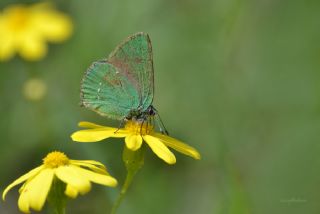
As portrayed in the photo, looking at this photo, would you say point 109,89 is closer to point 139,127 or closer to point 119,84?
point 119,84

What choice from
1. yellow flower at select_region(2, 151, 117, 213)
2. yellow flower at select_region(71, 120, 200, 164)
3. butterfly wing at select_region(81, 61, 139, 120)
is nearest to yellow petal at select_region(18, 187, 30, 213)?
yellow flower at select_region(2, 151, 117, 213)

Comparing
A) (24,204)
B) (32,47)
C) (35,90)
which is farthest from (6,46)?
(24,204)

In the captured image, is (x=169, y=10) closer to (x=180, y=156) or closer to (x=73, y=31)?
(x=73, y=31)

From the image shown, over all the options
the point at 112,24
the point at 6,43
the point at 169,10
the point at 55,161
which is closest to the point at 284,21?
the point at 169,10

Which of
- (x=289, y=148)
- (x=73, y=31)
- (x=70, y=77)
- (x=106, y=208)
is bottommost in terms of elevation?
(x=106, y=208)

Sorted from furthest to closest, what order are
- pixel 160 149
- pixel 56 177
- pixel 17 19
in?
1. pixel 17 19
2. pixel 160 149
3. pixel 56 177

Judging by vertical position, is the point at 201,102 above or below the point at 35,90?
below
